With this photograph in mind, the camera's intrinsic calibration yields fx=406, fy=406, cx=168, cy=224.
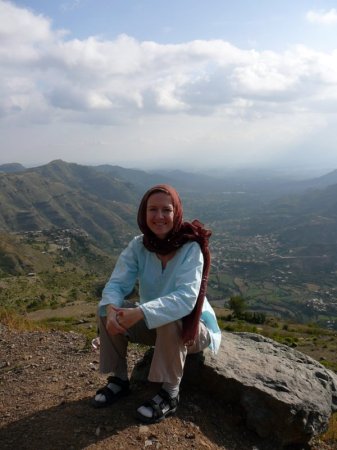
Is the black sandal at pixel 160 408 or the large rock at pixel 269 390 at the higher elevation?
the black sandal at pixel 160 408

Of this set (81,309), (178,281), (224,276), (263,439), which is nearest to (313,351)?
(81,309)

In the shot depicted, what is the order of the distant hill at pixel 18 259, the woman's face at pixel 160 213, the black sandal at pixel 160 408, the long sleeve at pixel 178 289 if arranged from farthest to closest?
the distant hill at pixel 18 259 → the woman's face at pixel 160 213 → the black sandal at pixel 160 408 → the long sleeve at pixel 178 289

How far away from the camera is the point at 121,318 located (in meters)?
4.32

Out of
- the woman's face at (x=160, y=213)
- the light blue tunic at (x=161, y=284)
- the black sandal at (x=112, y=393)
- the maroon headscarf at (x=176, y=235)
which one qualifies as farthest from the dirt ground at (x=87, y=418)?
the woman's face at (x=160, y=213)

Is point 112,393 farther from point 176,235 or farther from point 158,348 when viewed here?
point 176,235

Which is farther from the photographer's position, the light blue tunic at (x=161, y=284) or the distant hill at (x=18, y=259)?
the distant hill at (x=18, y=259)

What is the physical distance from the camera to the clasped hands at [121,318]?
4.23 metres

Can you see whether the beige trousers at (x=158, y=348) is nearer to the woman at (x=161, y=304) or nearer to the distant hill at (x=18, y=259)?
the woman at (x=161, y=304)

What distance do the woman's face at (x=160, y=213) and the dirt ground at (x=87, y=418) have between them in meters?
2.14

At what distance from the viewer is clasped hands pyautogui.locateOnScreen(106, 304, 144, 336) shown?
4.23 meters

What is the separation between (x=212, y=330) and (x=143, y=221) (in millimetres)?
1638

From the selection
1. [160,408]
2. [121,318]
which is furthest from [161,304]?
[160,408]

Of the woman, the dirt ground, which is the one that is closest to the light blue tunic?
the woman

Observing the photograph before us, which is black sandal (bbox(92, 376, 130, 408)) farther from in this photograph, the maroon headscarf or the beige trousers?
the maroon headscarf
